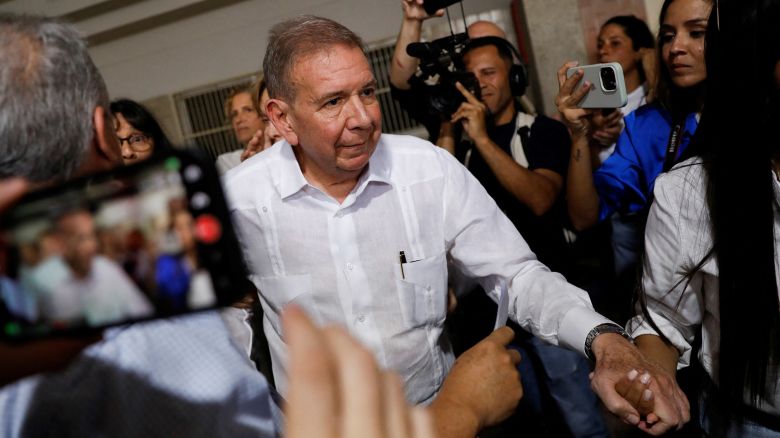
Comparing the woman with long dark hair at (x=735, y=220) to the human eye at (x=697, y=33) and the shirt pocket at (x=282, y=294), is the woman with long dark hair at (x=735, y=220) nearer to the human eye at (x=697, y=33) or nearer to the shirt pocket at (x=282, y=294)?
the human eye at (x=697, y=33)

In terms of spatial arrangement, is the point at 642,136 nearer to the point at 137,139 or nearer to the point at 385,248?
the point at 385,248

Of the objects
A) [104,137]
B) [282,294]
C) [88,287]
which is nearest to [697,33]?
[282,294]

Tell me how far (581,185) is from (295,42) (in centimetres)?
98

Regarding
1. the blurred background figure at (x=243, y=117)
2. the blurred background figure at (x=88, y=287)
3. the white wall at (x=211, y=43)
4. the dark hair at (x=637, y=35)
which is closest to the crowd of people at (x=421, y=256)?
the blurred background figure at (x=88, y=287)

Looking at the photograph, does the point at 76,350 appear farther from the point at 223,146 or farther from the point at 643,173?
the point at 223,146

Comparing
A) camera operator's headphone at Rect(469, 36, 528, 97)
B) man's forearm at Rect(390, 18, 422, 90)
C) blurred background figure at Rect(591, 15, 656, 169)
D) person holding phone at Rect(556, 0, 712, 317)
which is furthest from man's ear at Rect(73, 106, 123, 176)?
blurred background figure at Rect(591, 15, 656, 169)

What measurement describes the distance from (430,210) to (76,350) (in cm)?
106

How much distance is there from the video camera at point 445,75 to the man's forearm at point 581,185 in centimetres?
37

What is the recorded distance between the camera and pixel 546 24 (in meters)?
4.39

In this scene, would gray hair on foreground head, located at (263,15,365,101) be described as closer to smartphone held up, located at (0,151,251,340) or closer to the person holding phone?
the person holding phone

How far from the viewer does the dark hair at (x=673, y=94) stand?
176 cm

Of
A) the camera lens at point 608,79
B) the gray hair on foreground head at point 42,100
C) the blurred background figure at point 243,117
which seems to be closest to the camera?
the gray hair on foreground head at point 42,100

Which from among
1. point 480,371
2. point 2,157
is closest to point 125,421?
point 2,157

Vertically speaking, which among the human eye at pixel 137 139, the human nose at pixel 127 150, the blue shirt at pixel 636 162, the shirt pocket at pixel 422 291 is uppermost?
the human eye at pixel 137 139
